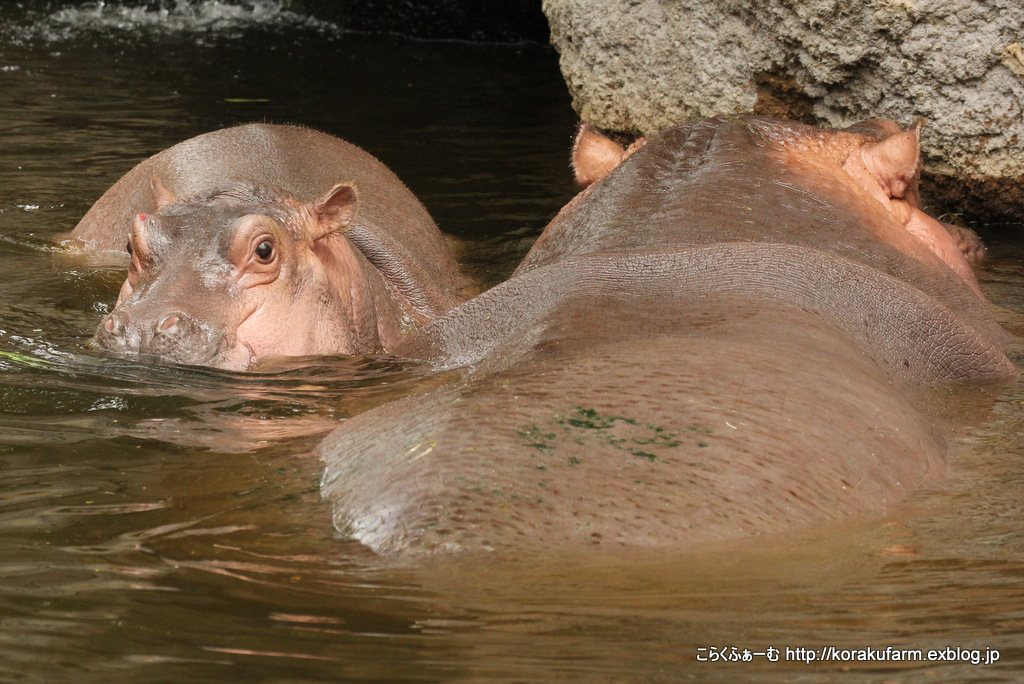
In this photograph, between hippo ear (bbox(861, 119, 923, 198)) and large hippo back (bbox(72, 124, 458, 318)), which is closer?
hippo ear (bbox(861, 119, 923, 198))

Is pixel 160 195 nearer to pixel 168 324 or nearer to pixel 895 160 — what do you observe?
pixel 168 324

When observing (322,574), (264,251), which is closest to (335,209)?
(264,251)

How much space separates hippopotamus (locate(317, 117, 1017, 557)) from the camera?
2387mm

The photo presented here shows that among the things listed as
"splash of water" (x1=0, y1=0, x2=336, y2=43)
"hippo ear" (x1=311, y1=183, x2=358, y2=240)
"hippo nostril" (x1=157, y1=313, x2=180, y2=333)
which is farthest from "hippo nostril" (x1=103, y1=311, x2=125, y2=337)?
"splash of water" (x1=0, y1=0, x2=336, y2=43)

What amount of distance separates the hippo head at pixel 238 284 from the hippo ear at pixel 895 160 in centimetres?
200

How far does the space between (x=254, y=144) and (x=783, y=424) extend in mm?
4477

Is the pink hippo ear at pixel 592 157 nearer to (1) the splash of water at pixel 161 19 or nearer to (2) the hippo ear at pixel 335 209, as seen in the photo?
(2) the hippo ear at pixel 335 209

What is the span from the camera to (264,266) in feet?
→ 15.3

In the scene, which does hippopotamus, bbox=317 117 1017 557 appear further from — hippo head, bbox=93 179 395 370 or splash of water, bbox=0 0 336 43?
splash of water, bbox=0 0 336 43

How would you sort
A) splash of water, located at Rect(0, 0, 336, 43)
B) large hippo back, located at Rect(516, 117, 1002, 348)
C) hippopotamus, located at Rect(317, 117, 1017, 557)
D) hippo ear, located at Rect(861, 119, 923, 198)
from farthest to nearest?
1. splash of water, located at Rect(0, 0, 336, 43)
2. hippo ear, located at Rect(861, 119, 923, 198)
3. large hippo back, located at Rect(516, 117, 1002, 348)
4. hippopotamus, located at Rect(317, 117, 1017, 557)

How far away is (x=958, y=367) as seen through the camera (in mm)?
3748

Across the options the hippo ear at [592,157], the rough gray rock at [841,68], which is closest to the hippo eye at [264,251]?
the hippo ear at [592,157]

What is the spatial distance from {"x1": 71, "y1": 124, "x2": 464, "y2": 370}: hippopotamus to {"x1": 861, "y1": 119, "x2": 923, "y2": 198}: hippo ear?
6.58 ft

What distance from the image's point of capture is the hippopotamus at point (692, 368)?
2.39 m
